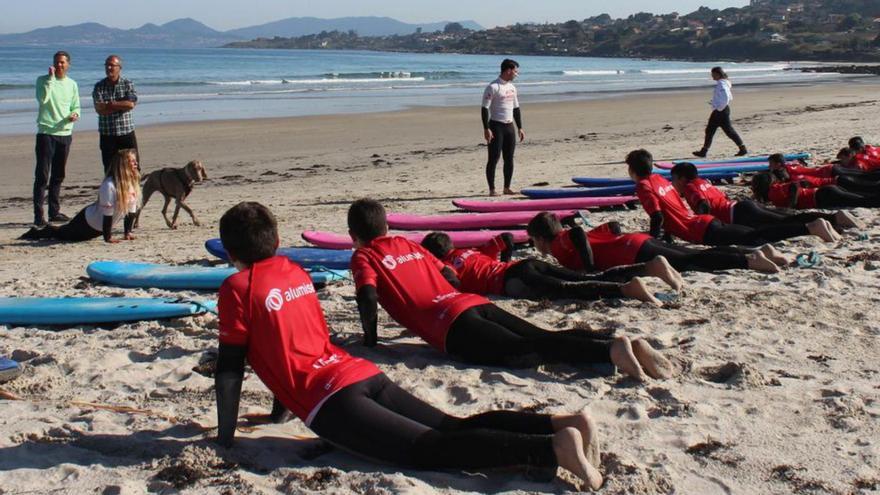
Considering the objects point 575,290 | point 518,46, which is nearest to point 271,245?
point 575,290

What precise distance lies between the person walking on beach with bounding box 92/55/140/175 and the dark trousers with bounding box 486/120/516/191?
12.9 ft

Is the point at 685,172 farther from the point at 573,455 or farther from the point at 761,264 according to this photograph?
the point at 573,455

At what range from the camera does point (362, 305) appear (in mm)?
4559

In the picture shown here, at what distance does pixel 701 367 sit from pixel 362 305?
5.39ft

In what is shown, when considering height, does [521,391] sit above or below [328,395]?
below

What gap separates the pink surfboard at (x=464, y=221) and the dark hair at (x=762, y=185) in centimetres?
195

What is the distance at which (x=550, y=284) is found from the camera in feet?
18.7

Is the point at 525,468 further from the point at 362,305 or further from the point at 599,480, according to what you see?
the point at 362,305

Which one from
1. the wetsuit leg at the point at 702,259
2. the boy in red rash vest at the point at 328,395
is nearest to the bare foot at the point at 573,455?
the boy in red rash vest at the point at 328,395

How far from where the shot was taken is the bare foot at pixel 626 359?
13.9 ft

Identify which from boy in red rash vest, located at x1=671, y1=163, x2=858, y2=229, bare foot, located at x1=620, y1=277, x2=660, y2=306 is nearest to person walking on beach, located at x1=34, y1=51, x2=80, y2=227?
boy in red rash vest, located at x1=671, y1=163, x2=858, y2=229

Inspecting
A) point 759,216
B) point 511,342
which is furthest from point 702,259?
point 511,342

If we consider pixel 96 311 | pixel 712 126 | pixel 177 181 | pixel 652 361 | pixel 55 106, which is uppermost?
pixel 55 106

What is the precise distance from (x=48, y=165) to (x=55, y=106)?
59 centimetres
